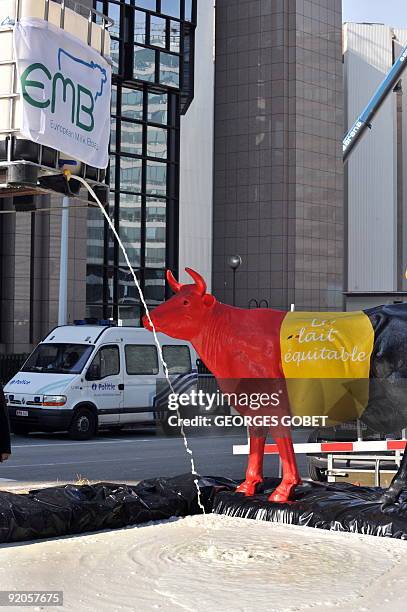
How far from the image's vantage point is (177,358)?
24266mm

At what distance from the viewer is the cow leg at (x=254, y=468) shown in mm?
9812

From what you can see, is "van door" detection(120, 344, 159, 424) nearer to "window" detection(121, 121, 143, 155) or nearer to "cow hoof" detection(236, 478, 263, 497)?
"cow hoof" detection(236, 478, 263, 497)

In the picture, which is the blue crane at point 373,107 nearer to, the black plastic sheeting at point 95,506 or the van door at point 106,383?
the van door at point 106,383

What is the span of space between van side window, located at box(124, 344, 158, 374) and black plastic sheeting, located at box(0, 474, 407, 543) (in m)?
12.3

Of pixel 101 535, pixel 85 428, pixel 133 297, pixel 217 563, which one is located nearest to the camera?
pixel 217 563

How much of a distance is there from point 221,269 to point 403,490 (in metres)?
36.8

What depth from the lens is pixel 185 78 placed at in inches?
1566

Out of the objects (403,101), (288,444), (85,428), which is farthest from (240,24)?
(288,444)

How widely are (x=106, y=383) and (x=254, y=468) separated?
1246 cm

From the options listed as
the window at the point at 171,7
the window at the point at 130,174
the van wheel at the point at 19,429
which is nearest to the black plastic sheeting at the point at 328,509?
the van wheel at the point at 19,429

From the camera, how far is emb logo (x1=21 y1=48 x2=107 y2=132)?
11.4m

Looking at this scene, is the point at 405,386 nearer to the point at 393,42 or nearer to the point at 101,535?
the point at 101,535

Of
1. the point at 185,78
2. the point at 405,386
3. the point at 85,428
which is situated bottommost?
the point at 85,428

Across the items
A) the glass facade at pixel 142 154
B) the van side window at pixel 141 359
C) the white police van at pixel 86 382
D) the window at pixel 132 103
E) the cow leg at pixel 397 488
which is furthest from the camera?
the window at pixel 132 103
